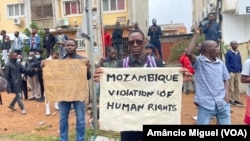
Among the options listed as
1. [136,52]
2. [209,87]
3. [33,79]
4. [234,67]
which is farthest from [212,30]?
[136,52]

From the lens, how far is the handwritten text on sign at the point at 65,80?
643 cm

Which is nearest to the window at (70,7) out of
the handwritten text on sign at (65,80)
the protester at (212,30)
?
the protester at (212,30)

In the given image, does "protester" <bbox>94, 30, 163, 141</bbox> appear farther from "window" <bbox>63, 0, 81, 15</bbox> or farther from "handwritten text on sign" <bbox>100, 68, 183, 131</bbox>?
"window" <bbox>63, 0, 81, 15</bbox>

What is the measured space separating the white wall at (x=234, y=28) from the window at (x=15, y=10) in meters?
21.3

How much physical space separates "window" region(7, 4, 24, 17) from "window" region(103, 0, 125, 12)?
770cm

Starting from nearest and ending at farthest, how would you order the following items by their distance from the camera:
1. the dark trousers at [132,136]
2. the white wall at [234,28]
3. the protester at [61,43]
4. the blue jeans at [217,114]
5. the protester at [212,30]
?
the dark trousers at [132,136] → the blue jeans at [217,114] → the protester at [61,43] → the protester at [212,30] → the white wall at [234,28]

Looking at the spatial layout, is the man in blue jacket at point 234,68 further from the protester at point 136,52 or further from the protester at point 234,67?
the protester at point 136,52

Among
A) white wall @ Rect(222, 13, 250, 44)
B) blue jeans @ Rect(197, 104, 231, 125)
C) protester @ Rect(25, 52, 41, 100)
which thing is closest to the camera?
blue jeans @ Rect(197, 104, 231, 125)

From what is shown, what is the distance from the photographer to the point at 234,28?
15.0 metres

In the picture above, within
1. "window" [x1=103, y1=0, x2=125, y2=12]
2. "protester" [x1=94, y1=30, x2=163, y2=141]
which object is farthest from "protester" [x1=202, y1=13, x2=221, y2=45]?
"window" [x1=103, y1=0, x2=125, y2=12]

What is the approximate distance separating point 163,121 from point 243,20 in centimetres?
1116

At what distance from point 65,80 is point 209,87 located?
2458 mm

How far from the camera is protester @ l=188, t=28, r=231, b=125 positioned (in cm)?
525

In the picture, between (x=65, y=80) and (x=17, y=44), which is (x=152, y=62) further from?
(x=17, y=44)
